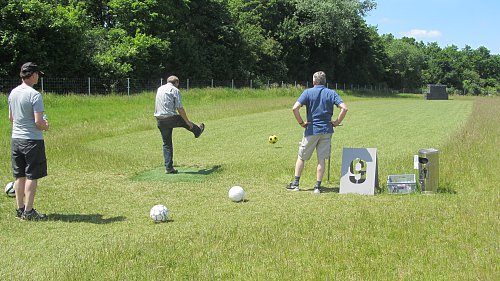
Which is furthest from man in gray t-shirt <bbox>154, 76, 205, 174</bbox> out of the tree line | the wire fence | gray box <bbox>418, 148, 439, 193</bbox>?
the tree line

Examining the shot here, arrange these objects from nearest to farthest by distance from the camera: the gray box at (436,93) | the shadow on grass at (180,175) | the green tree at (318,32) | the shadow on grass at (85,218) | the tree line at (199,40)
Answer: the shadow on grass at (85,218)
the shadow on grass at (180,175)
the tree line at (199,40)
the green tree at (318,32)
the gray box at (436,93)

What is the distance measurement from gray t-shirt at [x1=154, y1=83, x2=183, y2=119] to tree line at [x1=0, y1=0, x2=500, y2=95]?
835 inches

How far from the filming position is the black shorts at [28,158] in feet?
21.7

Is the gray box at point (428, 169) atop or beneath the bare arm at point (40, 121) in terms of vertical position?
beneath

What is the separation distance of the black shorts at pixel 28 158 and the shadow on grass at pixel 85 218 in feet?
2.11

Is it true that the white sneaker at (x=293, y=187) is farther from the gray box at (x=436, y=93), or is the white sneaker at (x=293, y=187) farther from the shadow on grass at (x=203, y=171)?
the gray box at (x=436, y=93)

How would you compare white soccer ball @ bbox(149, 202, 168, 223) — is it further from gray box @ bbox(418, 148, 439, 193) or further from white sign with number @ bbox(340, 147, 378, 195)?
gray box @ bbox(418, 148, 439, 193)

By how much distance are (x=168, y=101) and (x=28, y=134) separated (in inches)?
149

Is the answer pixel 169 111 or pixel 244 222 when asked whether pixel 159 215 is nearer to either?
pixel 244 222

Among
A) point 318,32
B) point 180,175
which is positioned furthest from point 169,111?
point 318,32

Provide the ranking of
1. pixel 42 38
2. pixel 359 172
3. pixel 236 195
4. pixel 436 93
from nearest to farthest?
pixel 236 195 < pixel 359 172 < pixel 42 38 < pixel 436 93

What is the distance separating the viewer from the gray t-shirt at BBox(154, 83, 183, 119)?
10070 millimetres

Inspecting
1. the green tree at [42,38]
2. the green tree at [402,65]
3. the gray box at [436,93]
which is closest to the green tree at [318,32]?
the gray box at [436,93]

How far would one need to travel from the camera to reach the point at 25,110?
6.57 m
